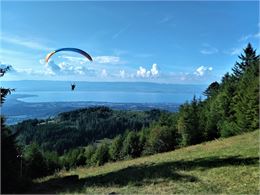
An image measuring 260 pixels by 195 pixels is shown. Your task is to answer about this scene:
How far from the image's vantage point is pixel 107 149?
11969 centimetres

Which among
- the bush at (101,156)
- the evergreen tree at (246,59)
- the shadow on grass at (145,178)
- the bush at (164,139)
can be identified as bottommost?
the bush at (101,156)

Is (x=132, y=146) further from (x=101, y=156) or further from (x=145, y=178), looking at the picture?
(x=145, y=178)

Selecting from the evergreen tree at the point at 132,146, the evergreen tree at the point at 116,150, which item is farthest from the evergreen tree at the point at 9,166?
the evergreen tree at the point at 116,150

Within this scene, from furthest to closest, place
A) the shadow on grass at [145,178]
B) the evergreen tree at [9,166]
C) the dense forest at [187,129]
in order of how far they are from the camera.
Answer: the dense forest at [187,129]
the shadow on grass at [145,178]
the evergreen tree at [9,166]

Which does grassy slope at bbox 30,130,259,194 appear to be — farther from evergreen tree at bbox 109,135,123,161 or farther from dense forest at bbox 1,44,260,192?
evergreen tree at bbox 109,135,123,161

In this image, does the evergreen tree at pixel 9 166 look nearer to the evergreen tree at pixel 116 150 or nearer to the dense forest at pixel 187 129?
the dense forest at pixel 187 129

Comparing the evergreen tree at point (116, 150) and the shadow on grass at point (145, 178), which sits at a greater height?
the shadow on grass at point (145, 178)

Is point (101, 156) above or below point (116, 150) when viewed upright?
below

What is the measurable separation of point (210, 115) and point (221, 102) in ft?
14.8

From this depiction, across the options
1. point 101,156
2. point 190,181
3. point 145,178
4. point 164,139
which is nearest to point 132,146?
point 101,156

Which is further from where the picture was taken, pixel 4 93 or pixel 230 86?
pixel 230 86

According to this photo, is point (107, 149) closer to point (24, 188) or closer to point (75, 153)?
point (75, 153)

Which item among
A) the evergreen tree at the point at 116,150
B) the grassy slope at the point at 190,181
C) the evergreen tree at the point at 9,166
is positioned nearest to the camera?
the grassy slope at the point at 190,181

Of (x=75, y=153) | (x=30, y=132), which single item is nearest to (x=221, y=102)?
(x=75, y=153)
